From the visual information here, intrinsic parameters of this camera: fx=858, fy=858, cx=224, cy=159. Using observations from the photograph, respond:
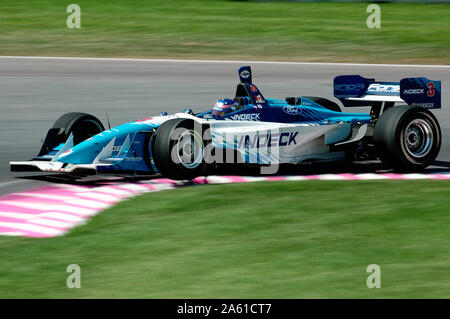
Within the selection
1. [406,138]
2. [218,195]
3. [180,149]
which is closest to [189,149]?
[180,149]

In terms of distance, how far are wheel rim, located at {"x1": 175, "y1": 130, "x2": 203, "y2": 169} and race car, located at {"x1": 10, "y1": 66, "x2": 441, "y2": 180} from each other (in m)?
0.01

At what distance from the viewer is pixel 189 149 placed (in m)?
9.48

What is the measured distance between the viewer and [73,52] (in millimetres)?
20234

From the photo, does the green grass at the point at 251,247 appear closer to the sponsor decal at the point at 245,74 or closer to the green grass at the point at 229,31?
the sponsor decal at the point at 245,74

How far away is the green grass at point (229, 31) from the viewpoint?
20453 millimetres

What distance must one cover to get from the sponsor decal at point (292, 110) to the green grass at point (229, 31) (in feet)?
31.6

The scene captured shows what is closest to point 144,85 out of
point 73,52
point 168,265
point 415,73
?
point 73,52

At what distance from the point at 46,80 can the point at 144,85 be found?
2072 millimetres

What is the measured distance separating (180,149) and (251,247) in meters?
2.78

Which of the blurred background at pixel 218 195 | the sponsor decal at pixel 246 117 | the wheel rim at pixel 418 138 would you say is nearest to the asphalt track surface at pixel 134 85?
the blurred background at pixel 218 195

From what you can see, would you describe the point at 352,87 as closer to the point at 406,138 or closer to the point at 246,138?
the point at 406,138

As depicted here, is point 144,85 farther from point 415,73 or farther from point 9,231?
point 9,231

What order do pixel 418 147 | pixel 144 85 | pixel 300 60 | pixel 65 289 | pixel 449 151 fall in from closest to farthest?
pixel 65 289 < pixel 418 147 < pixel 449 151 < pixel 144 85 < pixel 300 60

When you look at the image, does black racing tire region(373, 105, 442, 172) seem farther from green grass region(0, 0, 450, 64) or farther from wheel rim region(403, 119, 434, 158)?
green grass region(0, 0, 450, 64)
